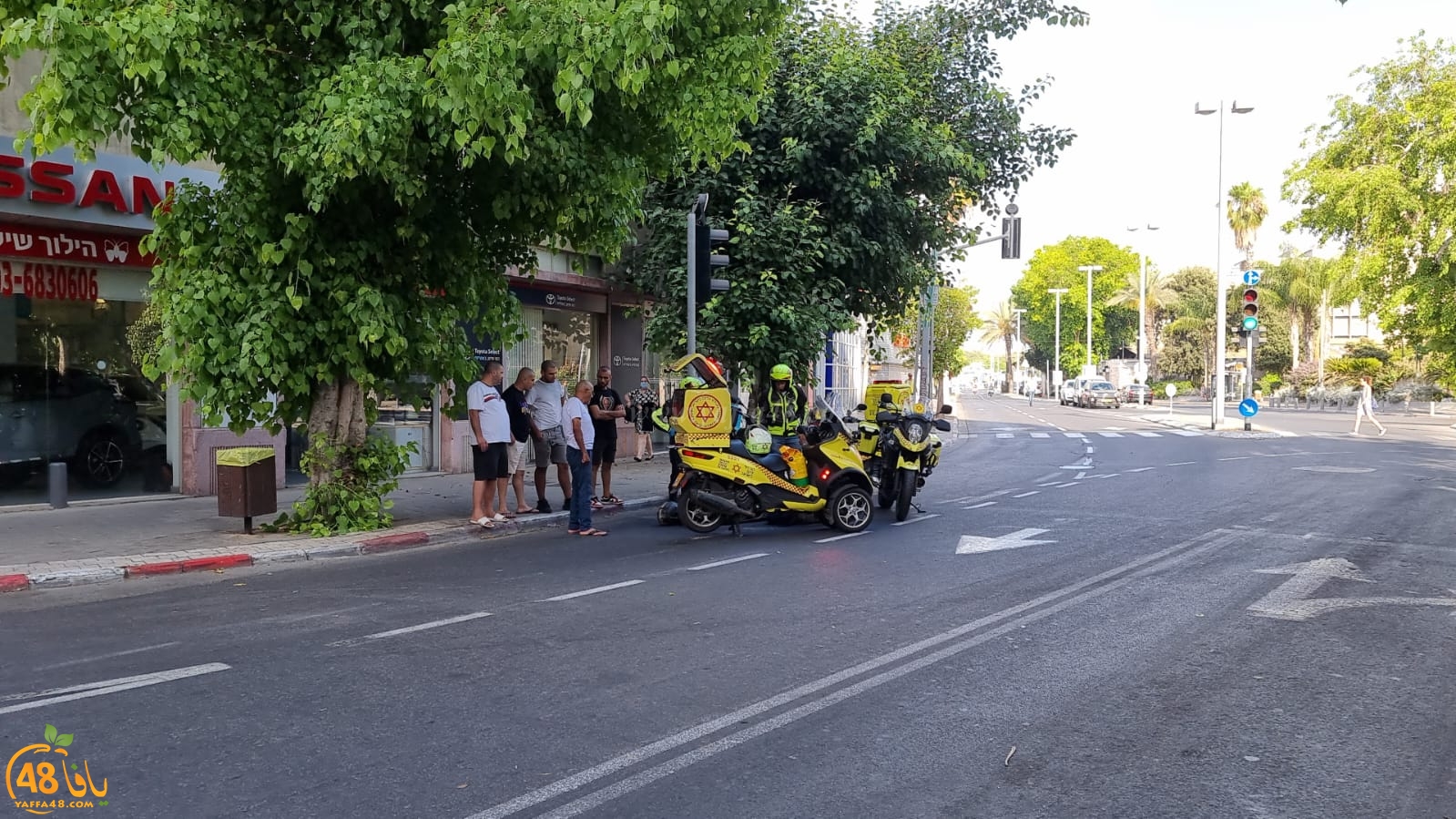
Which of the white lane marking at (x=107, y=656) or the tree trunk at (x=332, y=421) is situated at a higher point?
the tree trunk at (x=332, y=421)

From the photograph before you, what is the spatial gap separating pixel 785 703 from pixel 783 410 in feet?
22.6

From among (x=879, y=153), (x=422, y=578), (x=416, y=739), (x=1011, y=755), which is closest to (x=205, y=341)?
(x=422, y=578)

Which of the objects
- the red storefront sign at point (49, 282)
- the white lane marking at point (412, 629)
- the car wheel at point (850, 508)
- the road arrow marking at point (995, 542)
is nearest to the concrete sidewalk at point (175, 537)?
the red storefront sign at point (49, 282)

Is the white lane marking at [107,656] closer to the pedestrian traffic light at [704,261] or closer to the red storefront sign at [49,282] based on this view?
the pedestrian traffic light at [704,261]

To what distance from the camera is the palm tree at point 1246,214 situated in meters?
61.0

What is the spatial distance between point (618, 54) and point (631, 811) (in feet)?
20.0

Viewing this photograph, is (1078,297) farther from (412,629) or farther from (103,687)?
(103,687)

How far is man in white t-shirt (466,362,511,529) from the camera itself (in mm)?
11266

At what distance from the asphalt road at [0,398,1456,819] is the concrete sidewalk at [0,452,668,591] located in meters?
0.49

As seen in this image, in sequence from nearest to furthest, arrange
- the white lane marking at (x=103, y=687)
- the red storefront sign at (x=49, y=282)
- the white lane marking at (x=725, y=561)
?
the white lane marking at (x=103, y=687)
the white lane marking at (x=725, y=561)
the red storefront sign at (x=49, y=282)

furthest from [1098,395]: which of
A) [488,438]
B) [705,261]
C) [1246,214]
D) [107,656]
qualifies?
[107,656]

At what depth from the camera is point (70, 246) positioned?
12.8 metres

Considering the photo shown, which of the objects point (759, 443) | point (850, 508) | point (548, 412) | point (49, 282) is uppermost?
point (49, 282)

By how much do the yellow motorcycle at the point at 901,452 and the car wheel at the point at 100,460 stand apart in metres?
9.61
